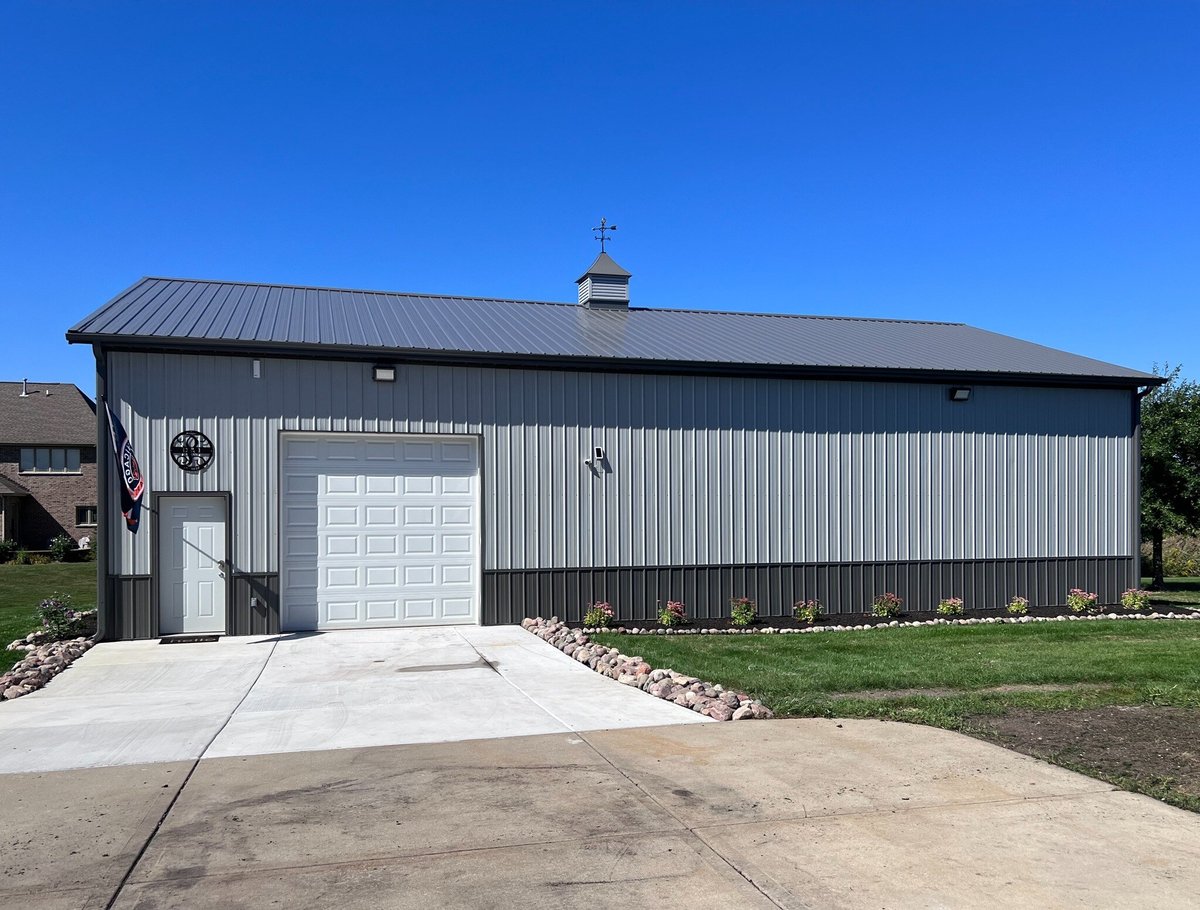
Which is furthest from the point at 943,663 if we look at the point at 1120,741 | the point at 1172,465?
the point at 1172,465

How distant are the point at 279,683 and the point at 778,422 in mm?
9046

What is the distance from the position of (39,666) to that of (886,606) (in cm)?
1187

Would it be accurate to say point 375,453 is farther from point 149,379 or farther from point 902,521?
point 902,521

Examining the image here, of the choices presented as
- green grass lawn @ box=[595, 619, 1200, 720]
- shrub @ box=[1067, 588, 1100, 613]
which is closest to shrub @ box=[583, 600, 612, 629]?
green grass lawn @ box=[595, 619, 1200, 720]

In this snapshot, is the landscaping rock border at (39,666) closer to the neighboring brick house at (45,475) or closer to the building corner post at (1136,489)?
the building corner post at (1136,489)

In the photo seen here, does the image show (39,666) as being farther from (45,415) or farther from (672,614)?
(45,415)

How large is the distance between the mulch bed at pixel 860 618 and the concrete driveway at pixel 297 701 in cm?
267

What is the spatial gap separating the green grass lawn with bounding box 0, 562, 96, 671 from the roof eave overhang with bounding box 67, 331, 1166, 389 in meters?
4.21

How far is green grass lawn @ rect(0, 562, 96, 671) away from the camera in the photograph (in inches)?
557

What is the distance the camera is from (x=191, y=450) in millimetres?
13133

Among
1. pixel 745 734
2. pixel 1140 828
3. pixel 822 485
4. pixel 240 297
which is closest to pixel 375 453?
pixel 240 297

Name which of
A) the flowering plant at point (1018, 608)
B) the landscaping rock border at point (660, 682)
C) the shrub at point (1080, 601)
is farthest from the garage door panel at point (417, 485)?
the shrub at point (1080, 601)

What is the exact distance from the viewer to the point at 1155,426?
2369 centimetres

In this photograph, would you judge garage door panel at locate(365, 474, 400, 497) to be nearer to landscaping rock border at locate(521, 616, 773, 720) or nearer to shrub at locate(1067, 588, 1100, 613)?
landscaping rock border at locate(521, 616, 773, 720)
